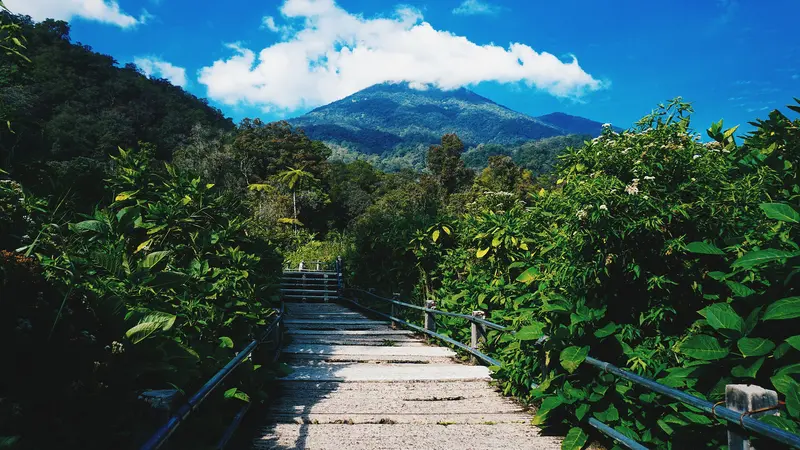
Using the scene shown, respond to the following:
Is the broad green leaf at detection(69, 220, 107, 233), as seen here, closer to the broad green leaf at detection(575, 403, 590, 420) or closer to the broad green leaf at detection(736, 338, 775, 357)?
the broad green leaf at detection(575, 403, 590, 420)

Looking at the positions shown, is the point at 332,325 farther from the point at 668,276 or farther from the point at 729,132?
the point at 729,132

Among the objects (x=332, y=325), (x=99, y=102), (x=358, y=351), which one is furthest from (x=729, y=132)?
(x=99, y=102)

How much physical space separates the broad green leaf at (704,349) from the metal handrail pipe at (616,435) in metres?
0.68

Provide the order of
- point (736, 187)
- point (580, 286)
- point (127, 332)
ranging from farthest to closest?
point (580, 286)
point (736, 187)
point (127, 332)

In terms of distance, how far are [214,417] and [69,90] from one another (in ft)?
187

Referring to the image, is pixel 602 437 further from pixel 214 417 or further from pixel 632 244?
pixel 214 417

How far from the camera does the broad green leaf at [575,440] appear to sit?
140 inches

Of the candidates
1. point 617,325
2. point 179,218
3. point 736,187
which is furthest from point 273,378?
point 736,187

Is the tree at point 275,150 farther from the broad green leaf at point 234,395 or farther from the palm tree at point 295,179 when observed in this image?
the broad green leaf at point 234,395

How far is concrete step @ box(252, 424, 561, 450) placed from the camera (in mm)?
3799

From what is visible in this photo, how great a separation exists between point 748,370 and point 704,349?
0.23 meters

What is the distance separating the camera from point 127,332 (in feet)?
7.33

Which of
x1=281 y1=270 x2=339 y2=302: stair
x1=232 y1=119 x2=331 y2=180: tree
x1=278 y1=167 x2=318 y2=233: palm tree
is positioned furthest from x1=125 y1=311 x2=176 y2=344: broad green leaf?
x1=232 y1=119 x2=331 y2=180: tree

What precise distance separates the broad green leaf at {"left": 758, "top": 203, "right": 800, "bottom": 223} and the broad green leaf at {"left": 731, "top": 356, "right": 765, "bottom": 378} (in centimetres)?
66
